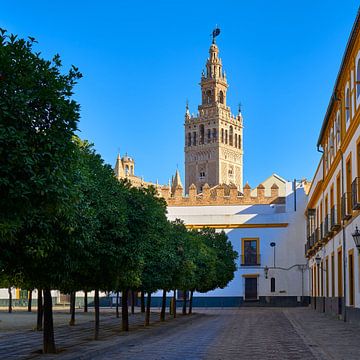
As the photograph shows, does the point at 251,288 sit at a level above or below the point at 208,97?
below

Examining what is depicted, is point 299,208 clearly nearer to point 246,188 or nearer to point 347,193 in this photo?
point 246,188

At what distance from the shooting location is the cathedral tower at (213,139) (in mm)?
128250

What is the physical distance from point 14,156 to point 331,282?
83.9ft

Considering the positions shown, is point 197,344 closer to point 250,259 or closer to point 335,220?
point 335,220

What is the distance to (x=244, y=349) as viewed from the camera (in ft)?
51.4

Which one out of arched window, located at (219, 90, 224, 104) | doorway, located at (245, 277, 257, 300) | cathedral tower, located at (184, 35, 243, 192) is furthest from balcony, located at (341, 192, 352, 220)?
arched window, located at (219, 90, 224, 104)

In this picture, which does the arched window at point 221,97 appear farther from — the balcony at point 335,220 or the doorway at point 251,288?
the balcony at point 335,220

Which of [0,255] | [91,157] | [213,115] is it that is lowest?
[0,255]

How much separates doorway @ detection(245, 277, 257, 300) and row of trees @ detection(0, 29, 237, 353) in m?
31.3

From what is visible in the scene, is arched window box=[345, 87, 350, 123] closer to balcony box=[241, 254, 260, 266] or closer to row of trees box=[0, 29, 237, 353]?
row of trees box=[0, 29, 237, 353]

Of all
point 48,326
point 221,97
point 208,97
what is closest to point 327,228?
point 48,326

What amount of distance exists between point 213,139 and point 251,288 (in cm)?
8148

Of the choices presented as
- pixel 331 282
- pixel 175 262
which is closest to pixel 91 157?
pixel 175 262

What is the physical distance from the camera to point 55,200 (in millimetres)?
7938
